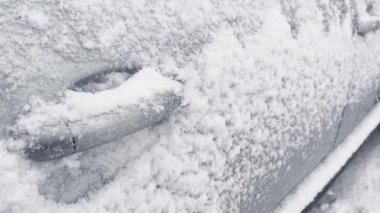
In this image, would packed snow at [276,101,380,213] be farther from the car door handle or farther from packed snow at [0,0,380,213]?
the car door handle

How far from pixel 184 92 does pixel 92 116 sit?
1.02ft

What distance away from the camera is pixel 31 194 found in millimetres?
759

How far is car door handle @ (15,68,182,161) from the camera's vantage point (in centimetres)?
76

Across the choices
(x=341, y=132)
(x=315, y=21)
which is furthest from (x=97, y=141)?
(x=341, y=132)

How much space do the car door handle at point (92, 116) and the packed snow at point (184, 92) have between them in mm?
23

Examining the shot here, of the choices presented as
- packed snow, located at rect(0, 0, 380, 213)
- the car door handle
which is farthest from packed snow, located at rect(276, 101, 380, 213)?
→ the car door handle

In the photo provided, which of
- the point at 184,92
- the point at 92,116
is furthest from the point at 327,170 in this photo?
the point at 92,116

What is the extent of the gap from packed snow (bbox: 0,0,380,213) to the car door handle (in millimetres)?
23

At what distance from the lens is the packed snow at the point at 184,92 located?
78 centimetres

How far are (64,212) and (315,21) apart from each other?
1273mm

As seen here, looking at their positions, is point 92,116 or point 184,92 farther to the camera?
point 184,92

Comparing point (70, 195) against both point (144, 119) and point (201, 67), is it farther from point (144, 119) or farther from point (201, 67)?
point (201, 67)

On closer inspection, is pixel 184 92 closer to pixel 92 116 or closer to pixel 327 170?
pixel 92 116

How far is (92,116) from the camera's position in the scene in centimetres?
81
